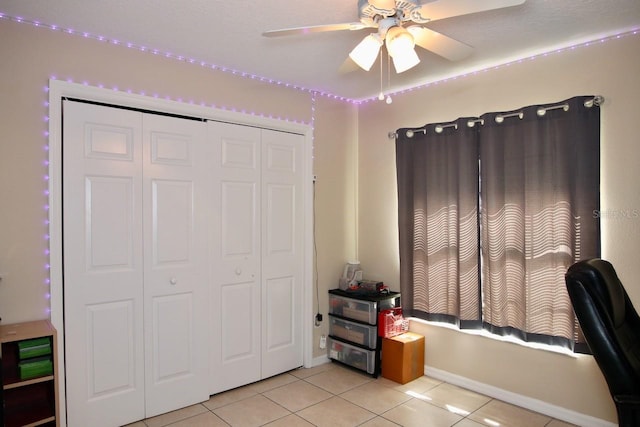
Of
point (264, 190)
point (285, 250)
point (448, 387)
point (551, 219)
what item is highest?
point (264, 190)

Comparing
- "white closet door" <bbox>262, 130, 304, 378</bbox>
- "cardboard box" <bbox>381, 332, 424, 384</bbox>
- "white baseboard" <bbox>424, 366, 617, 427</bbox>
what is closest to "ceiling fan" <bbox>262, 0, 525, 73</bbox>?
"white closet door" <bbox>262, 130, 304, 378</bbox>

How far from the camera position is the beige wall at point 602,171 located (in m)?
2.51

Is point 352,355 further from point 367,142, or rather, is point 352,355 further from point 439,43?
point 439,43

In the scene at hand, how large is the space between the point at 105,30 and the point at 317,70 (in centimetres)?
148

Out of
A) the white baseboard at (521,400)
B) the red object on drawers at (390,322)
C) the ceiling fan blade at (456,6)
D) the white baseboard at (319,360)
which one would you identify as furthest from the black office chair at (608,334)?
the white baseboard at (319,360)

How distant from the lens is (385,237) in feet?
12.8

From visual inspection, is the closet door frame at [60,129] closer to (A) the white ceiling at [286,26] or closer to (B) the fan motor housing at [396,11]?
(A) the white ceiling at [286,26]

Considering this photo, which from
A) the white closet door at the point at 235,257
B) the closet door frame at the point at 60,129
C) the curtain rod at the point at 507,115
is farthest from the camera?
the white closet door at the point at 235,257

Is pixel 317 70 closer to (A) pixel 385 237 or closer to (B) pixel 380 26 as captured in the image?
(B) pixel 380 26

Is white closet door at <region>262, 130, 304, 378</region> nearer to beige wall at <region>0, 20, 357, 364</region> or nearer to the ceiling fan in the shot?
beige wall at <region>0, 20, 357, 364</region>

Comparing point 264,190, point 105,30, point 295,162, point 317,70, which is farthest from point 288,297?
point 105,30

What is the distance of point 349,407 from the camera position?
2961mm

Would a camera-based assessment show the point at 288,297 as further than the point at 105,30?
Yes

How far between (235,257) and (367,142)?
1.77 meters
